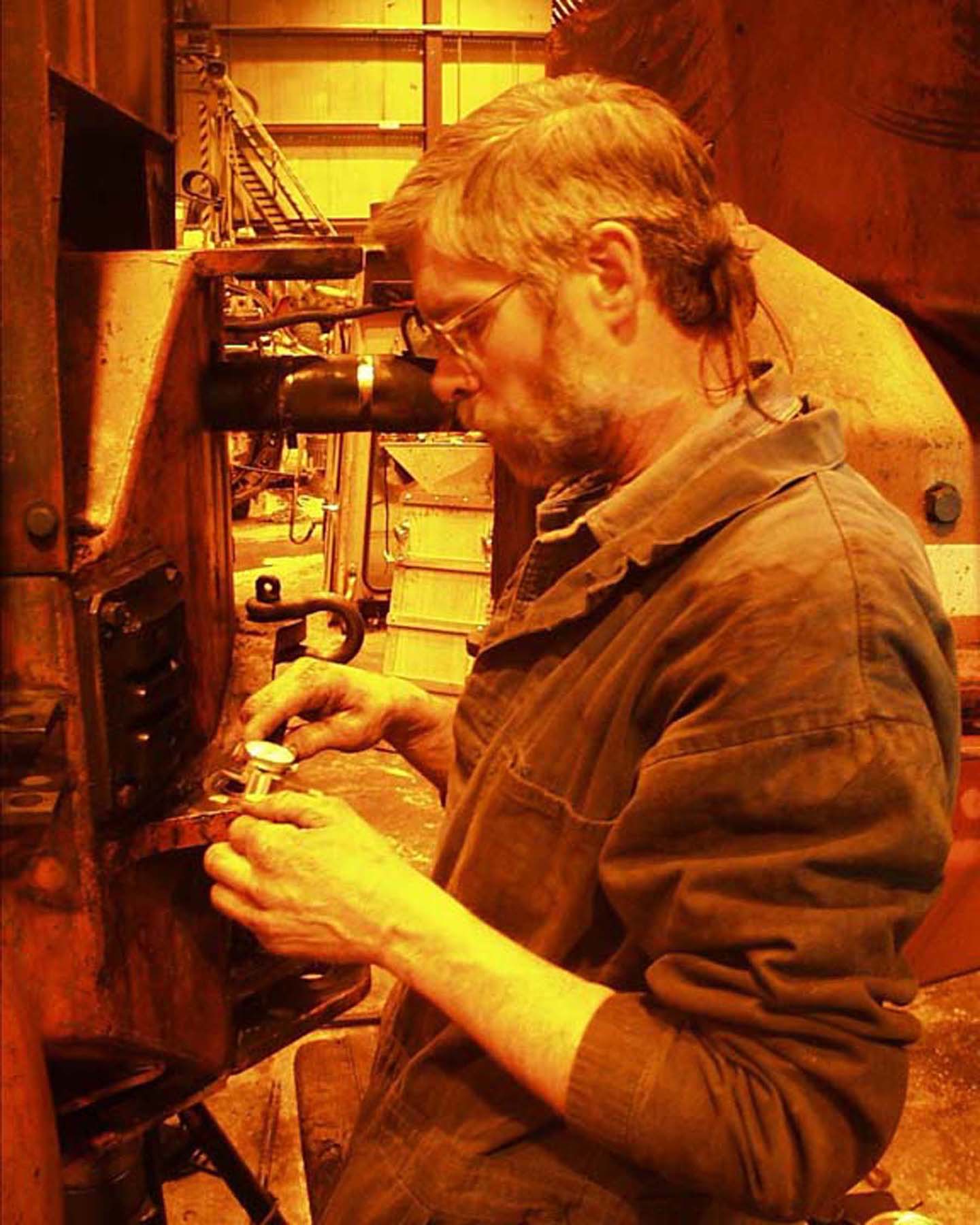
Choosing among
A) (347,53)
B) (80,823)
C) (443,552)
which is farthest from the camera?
(347,53)

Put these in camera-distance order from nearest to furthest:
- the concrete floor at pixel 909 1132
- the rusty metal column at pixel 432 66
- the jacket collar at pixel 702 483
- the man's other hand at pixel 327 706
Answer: the jacket collar at pixel 702 483 → the man's other hand at pixel 327 706 → the concrete floor at pixel 909 1132 → the rusty metal column at pixel 432 66

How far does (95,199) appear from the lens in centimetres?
152

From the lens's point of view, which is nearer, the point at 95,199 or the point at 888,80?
the point at 95,199

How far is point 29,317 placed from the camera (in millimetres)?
996

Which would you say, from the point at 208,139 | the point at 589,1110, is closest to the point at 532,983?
the point at 589,1110

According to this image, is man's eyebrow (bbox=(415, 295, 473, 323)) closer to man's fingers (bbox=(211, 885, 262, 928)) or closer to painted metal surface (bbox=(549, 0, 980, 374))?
man's fingers (bbox=(211, 885, 262, 928))

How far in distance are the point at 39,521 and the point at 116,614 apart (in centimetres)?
11

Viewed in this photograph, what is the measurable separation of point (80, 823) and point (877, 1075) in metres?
0.72

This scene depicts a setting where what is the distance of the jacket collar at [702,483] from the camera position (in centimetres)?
94

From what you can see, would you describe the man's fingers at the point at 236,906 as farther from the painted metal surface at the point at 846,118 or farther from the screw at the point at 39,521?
the painted metal surface at the point at 846,118

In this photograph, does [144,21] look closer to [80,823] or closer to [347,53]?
[80,823]

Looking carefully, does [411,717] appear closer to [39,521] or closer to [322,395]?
[322,395]

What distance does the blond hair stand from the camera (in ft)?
3.25

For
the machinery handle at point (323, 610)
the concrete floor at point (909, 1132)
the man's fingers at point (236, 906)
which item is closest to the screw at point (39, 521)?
the man's fingers at point (236, 906)
